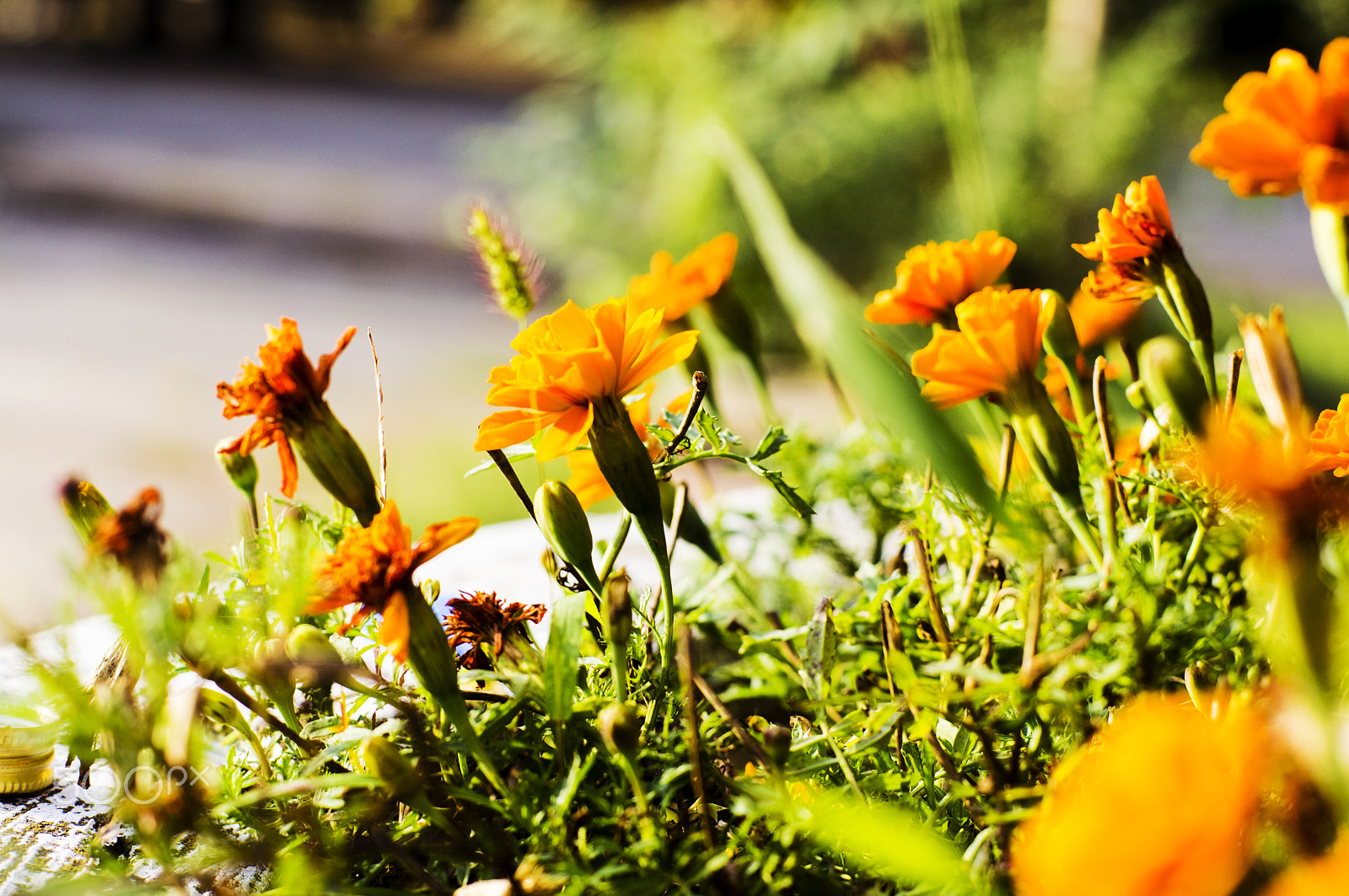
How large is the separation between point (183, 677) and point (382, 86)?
6.17 meters

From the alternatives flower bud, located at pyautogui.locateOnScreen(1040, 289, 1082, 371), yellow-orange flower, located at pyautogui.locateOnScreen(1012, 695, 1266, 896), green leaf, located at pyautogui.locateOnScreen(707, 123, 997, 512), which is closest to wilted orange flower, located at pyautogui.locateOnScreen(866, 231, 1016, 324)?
flower bud, located at pyautogui.locateOnScreen(1040, 289, 1082, 371)

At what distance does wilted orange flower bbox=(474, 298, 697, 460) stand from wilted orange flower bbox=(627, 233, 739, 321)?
8 centimetres

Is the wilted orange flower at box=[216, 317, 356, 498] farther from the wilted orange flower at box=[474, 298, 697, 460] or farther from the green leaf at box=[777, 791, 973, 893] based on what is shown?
the green leaf at box=[777, 791, 973, 893]

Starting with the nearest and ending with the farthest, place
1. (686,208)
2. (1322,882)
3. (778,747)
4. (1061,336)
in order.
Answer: (1322,882) < (778,747) < (1061,336) < (686,208)

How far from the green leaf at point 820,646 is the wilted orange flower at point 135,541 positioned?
184 mm

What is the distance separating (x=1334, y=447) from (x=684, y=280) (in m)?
0.26

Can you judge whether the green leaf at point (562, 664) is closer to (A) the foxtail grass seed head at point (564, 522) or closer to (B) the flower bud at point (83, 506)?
(A) the foxtail grass seed head at point (564, 522)

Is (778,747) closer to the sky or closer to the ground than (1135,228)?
closer to the ground

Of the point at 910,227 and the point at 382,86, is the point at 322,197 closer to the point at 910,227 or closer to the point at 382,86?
the point at 382,86

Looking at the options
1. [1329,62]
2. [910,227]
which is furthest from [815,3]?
[1329,62]

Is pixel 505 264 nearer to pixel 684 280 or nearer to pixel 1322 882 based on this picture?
pixel 684 280

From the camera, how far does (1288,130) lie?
1.00ft

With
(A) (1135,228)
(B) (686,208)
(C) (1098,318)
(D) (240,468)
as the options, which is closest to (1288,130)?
(A) (1135,228)

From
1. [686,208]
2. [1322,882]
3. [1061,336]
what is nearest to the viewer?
[1322,882]
